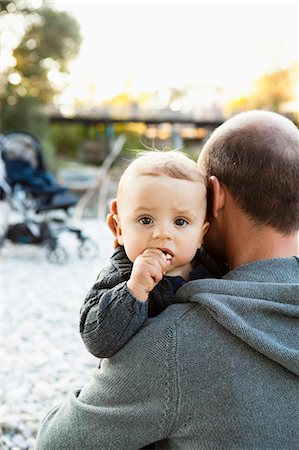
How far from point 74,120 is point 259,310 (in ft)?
81.6

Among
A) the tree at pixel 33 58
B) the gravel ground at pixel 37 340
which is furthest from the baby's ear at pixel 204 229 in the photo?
the tree at pixel 33 58

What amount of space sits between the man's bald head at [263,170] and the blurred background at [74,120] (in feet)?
1.48

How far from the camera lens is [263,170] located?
123 centimetres

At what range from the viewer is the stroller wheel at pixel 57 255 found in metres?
6.41

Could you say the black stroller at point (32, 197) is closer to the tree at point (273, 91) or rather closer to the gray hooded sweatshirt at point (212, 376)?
the gray hooded sweatshirt at point (212, 376)

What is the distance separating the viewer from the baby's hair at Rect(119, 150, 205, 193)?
122cm

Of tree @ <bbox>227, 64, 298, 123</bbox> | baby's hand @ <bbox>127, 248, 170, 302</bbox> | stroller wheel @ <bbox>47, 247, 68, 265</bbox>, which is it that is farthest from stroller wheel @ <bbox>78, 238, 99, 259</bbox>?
tree @ <bbox>227, 64, 298, 123</bbox>

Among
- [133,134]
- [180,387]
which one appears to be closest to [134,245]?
[180,387]

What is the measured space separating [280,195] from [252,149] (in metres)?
0.11

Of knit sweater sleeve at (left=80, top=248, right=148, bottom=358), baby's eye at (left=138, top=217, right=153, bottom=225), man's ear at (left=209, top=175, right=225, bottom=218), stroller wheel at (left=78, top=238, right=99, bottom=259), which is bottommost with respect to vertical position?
stroller wheel at (left=78, top=238, right=99, bottom=259)

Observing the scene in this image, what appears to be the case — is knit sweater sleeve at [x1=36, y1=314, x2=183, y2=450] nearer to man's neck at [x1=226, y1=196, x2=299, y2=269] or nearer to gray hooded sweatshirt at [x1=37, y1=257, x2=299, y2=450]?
gray hooded sweatshirt at [x1=37, y1=257, x2=299, y2=450]

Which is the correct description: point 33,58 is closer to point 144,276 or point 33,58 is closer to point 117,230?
point 117,230

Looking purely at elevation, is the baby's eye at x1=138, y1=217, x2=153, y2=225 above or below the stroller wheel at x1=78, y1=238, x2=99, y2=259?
above

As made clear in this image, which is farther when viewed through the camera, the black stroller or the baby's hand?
the black stroller
